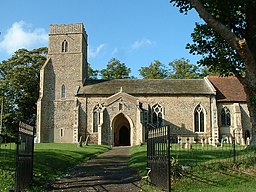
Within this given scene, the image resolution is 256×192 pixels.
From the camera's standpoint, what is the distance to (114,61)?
6181 cm

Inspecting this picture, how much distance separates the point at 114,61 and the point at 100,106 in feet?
75.1

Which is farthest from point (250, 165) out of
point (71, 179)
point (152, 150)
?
point (71, 179)

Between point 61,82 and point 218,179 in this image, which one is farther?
point 61,82

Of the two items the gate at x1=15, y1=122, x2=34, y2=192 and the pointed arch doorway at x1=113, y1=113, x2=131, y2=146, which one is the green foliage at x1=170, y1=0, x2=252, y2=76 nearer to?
the gate at x1=15, y1=122, x2=34, y2=192

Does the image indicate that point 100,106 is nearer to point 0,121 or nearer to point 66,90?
point 66,90

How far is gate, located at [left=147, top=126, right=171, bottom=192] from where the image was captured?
8.71 m

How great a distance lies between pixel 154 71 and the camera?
6166cm

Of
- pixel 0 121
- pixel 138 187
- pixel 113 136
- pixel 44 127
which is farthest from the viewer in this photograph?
pixel 0 121

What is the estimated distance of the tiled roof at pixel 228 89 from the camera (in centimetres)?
4131

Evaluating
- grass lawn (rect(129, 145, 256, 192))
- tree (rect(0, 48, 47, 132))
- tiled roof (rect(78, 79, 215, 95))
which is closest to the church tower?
tiled roof (rect(78, 79, 215, 95))

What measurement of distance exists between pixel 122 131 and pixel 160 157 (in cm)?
3244

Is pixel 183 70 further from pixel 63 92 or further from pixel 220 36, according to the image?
pixel 220 36

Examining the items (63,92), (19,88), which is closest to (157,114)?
(63,92)

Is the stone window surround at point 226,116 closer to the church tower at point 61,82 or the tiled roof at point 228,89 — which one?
the tiled roof at point 228,89
